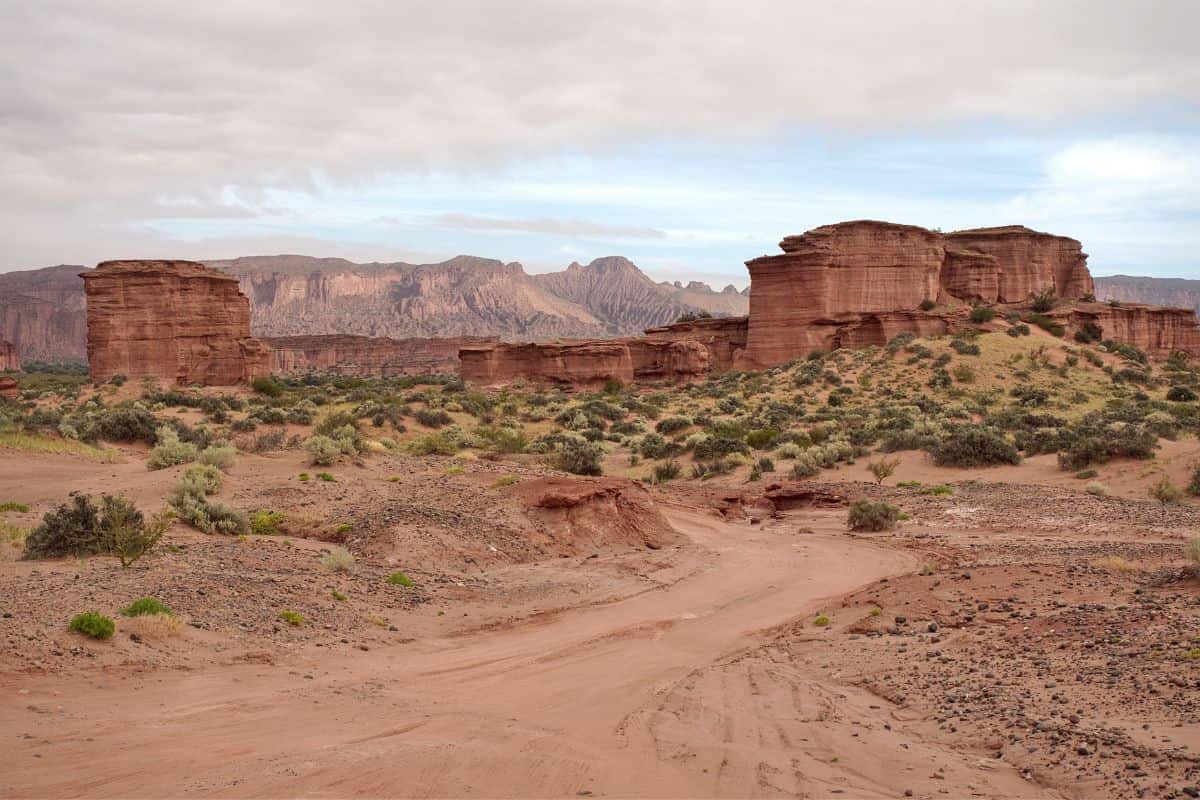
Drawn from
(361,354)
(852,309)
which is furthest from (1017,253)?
(361,354)

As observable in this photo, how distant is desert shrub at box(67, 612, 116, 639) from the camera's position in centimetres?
772

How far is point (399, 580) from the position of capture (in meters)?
11.5

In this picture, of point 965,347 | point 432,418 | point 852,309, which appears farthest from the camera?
point 852,309

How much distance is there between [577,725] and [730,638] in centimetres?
346

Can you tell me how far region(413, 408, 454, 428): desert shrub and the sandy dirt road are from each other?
1106 inches

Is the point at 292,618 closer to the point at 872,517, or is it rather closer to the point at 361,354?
the point at 872,517

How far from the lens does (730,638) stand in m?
10.2

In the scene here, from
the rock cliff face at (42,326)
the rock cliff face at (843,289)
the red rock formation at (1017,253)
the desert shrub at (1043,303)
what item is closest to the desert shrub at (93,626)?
the rock cliff face at (843,289)

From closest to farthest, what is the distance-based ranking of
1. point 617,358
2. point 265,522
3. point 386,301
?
point 265,522
point 617,358
point 386,301

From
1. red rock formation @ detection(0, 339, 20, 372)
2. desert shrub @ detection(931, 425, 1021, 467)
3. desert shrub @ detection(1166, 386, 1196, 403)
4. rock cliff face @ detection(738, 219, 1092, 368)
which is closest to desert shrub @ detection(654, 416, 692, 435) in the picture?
desert shrub @ detection(931, 425, 1021, 467)

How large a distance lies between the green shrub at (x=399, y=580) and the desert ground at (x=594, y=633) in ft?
0.16

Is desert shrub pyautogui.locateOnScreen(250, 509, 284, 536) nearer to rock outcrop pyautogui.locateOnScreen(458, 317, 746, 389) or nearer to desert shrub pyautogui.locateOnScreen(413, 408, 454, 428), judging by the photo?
desert shrub pyautogui.locateOnScreen(413, 408, 454, 428)

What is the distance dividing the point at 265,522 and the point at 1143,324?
56.8 metres

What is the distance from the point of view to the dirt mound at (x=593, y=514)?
15.2 m
